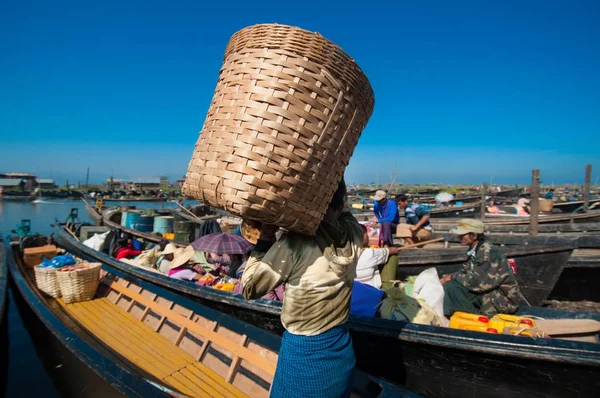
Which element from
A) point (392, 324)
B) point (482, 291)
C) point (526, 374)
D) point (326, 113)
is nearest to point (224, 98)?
point (326, 113)

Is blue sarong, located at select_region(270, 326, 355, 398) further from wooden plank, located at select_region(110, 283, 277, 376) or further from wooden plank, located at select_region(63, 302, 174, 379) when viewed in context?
wooden plank, located at select_region(63, 302, 174, 379)

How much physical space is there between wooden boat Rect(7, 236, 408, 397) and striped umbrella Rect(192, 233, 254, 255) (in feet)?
3.37

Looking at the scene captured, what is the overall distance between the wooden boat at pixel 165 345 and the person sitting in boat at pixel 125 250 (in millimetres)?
2354

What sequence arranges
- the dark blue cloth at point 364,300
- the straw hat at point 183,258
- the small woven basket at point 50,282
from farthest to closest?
the straw hat at point 183,258 → the small woven basket at point 50,282 → the dark blue cloth at point 364,300

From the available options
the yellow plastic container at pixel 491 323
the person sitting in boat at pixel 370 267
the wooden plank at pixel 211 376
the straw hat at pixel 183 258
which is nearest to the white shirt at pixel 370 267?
the person sitting in boat at pixel 370 267

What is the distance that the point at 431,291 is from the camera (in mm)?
4250

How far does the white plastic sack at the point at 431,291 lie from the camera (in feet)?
13.6

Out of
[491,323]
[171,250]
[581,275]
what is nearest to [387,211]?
[581,275]

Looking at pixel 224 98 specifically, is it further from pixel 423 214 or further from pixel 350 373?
pixel 423 214

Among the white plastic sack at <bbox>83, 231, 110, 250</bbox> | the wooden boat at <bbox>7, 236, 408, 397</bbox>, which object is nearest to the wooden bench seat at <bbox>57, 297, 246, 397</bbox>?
the wooden boat at <bbox>7, 236, 408, 397</bbox>

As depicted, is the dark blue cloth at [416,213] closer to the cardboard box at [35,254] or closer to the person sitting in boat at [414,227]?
the person sitting in boat at [414,227]

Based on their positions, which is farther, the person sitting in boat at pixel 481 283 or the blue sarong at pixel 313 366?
the person sitting in boat at pixel 481 283

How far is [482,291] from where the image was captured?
3.89m

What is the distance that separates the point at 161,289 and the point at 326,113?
445 centimetres
